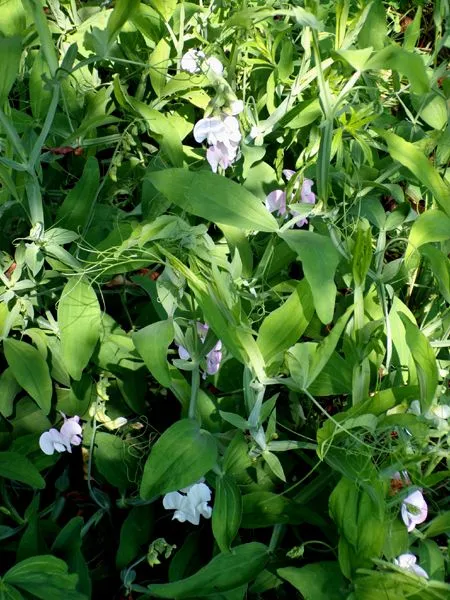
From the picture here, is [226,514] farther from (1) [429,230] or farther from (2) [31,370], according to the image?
(1) [429,230]

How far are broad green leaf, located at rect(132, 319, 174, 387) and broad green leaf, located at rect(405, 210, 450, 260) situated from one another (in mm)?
→ 344

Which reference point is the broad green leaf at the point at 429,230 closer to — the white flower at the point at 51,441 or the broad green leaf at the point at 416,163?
the broad green leaf at the point at 416,163

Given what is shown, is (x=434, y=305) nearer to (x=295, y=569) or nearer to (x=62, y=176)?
(x=295, y=569)

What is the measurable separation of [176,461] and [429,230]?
0.45 metres

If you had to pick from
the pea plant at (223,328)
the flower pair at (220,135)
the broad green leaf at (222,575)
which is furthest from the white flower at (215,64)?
the broad green leaf at (222,575)

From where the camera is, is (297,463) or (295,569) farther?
(297,463)

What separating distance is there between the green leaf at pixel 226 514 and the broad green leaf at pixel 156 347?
0.18 m

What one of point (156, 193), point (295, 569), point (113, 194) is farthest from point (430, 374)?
point (113, 194)

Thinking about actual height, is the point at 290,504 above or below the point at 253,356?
below

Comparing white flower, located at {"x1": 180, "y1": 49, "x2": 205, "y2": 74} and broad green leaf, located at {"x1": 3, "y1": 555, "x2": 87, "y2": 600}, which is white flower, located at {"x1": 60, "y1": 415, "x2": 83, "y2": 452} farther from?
white flower, located at {"x1": 180, "y1": 49, "x2": 205, "y2": 74}

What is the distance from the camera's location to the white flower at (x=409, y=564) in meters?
0.98

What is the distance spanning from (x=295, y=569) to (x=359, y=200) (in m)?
0.56

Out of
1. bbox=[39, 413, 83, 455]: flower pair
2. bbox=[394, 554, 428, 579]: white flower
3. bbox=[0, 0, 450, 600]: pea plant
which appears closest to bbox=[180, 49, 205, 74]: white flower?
bbox=[0, 0, 450, 600]: pea plant

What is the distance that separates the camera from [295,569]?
101cm
